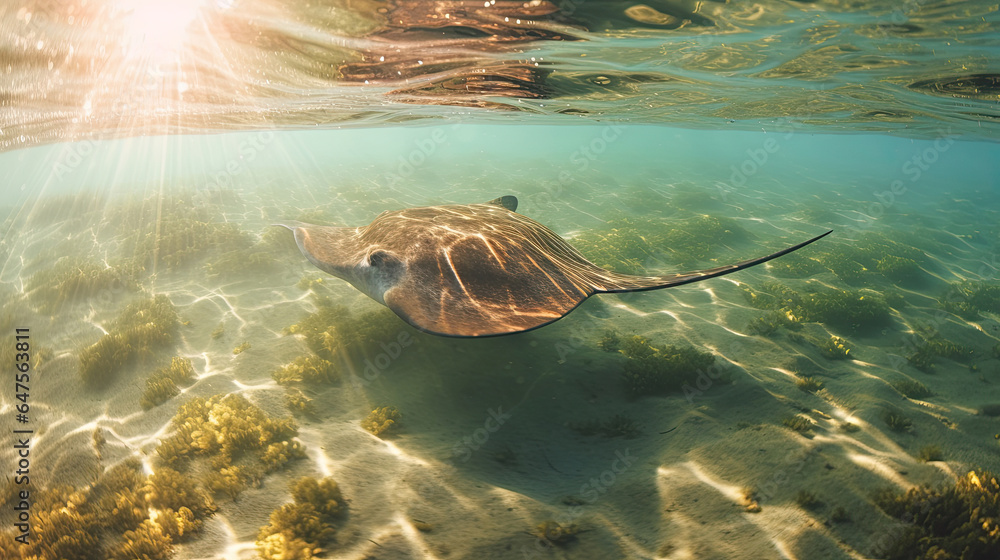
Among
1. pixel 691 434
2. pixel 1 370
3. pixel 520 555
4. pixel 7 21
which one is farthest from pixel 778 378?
pixel 1 370

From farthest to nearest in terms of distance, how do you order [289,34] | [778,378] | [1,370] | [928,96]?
[928,96]
[1,370]
[289,34]
[778,378]

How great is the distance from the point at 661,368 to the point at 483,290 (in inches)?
163

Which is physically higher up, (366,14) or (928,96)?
(366,14)

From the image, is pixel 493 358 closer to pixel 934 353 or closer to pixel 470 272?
pixel 470 272

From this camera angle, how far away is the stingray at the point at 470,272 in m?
4.10

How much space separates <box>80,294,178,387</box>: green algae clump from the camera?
8.01 meters

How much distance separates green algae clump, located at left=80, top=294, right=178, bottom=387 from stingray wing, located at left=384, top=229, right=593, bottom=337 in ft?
25.5

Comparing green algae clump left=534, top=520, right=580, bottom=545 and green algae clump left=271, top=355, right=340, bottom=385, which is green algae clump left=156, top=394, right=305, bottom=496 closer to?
green algae clump left=271, top=355, right=340, bottom=385

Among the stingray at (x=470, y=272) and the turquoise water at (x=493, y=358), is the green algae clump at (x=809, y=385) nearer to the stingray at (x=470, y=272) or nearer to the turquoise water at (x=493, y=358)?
the turquoise water at (x=493, y=358)

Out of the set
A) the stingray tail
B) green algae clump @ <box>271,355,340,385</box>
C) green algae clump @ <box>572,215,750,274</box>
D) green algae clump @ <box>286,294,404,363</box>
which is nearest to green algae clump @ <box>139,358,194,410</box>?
green algae clump @ <box>271,355,340,385</box>

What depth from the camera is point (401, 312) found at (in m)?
4.12

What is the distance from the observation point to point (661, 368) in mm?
6969

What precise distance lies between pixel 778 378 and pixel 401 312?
22.5ft

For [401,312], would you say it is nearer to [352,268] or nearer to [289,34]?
[352,268]
